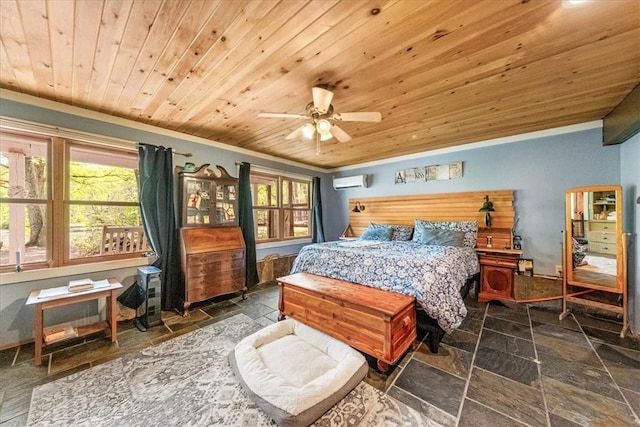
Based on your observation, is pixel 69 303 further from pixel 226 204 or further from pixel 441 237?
pixel 441 237

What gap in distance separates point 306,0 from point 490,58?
1402 mm

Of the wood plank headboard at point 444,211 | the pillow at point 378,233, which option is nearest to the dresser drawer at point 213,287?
the pillow at point 378,233

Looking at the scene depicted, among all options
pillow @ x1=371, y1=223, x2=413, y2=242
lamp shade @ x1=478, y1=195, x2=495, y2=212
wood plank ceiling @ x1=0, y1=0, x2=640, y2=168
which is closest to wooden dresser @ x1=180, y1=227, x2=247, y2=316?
wood plank ceiling @ x1=0, y1=0, x2=640, y2=168

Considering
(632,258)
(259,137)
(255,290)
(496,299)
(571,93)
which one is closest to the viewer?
(571,93)

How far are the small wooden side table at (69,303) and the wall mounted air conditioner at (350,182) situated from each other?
13.8ft

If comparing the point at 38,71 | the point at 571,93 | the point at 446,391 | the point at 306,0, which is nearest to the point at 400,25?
the point at 306,0

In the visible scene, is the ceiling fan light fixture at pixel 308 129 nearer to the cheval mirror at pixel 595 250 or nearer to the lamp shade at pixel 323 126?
the lamp shade at pixel 323 126

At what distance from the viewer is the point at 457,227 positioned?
12.2 feet

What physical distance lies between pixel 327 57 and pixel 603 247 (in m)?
3.69

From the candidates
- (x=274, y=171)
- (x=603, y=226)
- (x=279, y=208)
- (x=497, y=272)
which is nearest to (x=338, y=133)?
(x=274, y=171)

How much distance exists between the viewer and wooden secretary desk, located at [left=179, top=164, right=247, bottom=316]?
10.4 ft

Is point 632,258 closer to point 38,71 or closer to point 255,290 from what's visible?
point 255,290

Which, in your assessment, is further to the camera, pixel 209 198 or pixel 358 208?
pixel 358 208

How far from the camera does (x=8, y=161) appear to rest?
7.84 ft
